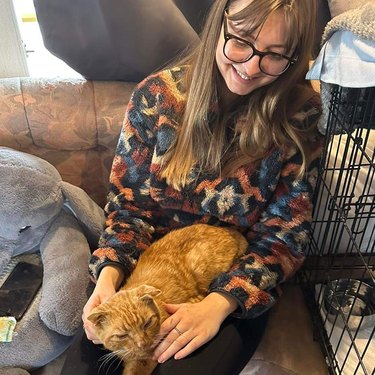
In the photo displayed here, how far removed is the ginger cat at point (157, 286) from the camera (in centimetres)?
91

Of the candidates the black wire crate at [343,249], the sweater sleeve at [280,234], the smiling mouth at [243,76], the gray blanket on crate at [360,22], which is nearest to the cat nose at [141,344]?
the sweater sleeve at [280,234]

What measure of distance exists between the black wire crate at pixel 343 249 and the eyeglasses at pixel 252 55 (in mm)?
137

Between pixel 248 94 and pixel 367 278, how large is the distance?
2.48 ft

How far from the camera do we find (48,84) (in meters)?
1.40

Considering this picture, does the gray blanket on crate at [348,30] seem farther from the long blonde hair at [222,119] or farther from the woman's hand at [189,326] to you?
the woman's hand at [189,326]

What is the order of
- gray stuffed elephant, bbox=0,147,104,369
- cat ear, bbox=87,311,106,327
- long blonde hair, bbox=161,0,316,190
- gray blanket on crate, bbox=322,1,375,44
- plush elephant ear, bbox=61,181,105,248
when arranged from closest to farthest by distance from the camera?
gray blanket on crate, bbox=322,1,375,44 → cat ear, bbox=87,311,106,327 → long blonde hair, bbox=161,0,316,190 → gray stuffed elephant, bbox=0,147,104,369 → plush elephant ear, bbox=61,181,105,248

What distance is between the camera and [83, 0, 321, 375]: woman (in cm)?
96

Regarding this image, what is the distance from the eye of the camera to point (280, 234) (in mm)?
1095

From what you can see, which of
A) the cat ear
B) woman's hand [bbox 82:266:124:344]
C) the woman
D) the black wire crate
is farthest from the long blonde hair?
the cat ear

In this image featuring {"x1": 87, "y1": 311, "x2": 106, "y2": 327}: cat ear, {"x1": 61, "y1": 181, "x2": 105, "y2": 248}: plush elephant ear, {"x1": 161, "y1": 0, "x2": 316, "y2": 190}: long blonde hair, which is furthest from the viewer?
{"x1": 61, "y1": 181, "x2": 105, "y2": 248}: plush elephant ear

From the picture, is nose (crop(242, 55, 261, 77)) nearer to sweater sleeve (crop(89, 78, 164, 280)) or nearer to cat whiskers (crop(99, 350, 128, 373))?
sweater sleeve (crop(89, 78, 164, 280))

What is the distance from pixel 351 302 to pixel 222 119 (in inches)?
25.9

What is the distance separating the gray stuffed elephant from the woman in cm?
14

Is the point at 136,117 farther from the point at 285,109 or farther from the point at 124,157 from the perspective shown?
the point at 285,109
